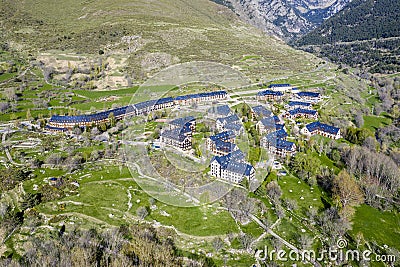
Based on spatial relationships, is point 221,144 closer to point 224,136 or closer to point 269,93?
point 224,136

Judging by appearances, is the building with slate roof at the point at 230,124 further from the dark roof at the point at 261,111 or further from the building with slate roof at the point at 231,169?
the building with slate roof at the point at 231,169

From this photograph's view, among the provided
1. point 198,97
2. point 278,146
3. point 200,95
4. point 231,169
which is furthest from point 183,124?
point 200,95

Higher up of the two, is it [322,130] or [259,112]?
[259,112]

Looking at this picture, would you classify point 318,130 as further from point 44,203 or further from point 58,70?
point 58,70

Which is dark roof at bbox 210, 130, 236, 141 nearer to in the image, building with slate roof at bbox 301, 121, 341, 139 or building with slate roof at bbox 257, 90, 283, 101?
building with slate roof at bbox 301, 121, 341, 139

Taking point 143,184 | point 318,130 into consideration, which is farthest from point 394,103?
point 143,184

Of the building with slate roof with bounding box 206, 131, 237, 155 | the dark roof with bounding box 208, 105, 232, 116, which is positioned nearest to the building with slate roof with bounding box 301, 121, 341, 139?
the dark roof with bounding box 208, 105, 232, 116
